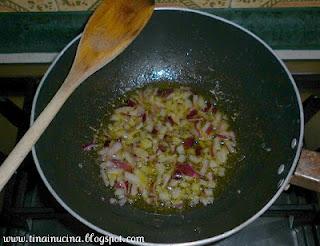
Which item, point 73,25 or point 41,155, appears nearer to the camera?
point 41,155

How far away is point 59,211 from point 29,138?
0.20 metres

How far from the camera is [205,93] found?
1.19 meters

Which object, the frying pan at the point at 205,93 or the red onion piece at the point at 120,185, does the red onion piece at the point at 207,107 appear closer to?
the frying pan at the point at 205,93

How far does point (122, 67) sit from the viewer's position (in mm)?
1164

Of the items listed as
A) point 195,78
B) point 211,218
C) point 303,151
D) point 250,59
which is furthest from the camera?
point 195,78

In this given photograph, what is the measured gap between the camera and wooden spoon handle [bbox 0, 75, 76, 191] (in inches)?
28.5

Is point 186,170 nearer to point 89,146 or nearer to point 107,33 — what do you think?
point 89,146

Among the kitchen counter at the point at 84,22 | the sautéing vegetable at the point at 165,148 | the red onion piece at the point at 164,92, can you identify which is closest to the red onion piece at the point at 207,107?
the sautéing vegetable at the point at 165,148

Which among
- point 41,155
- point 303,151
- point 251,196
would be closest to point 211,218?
point 251,196

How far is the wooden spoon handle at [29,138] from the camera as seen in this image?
0.72 metres

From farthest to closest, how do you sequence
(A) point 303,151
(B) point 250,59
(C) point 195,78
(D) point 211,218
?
(C) point 195,78
(B) point 250,59
(D) point 211,218
(A) point 303,151

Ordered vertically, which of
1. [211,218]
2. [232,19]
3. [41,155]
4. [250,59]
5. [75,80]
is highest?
[232,19]

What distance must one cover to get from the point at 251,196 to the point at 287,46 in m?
0.43

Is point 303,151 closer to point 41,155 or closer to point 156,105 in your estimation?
point 156,105
